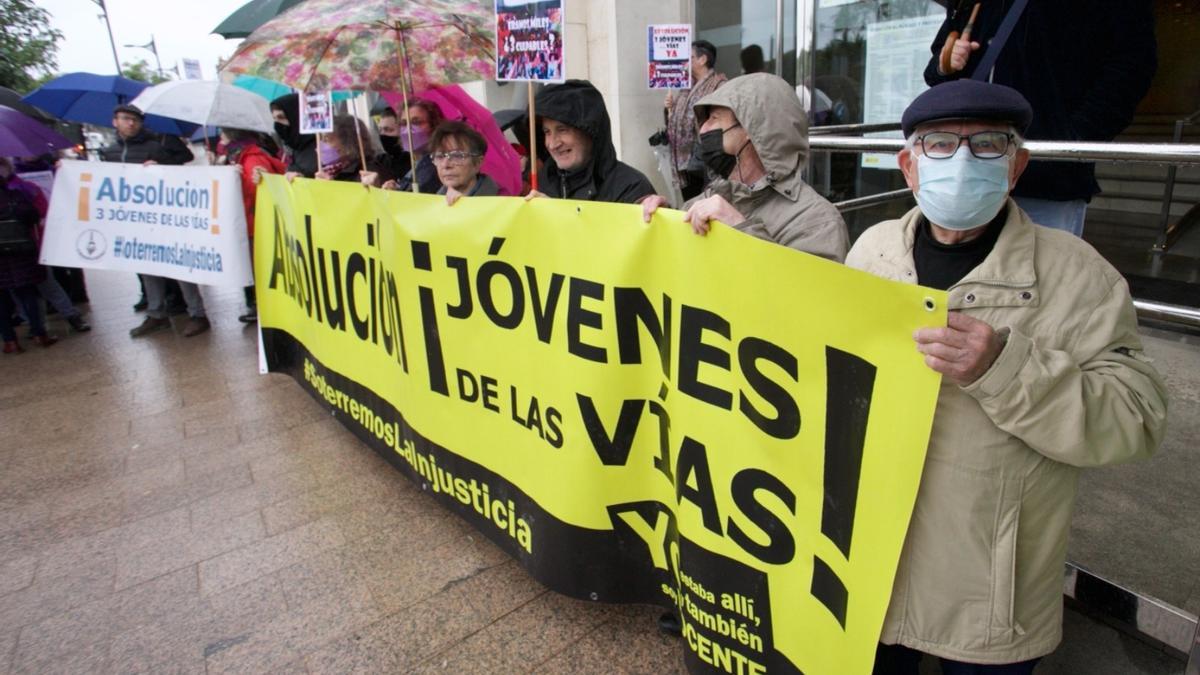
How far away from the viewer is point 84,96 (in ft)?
26.8

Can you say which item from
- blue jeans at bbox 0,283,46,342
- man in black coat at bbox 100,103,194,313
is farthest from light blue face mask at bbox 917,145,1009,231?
blue jeans at bbox 0,283,46,342

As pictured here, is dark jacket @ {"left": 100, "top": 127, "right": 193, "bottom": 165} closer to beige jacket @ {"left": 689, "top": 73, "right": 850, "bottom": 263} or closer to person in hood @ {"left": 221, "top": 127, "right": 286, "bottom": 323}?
person in hood @ {"left": 221, "top": 127, "right": 286, "bottom": 323}

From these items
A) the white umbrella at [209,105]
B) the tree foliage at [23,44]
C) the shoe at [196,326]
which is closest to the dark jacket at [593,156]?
the white umbrella at [209,105]

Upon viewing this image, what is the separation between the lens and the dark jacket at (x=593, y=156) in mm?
2906

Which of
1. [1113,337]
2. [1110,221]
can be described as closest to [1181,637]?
[1113,337]

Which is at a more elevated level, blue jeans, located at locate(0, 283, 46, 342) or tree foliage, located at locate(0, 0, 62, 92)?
tree foliage, located at locate(0, 0, 62, 92)

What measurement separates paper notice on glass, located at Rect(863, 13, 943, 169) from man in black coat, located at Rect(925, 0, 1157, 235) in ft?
11.1

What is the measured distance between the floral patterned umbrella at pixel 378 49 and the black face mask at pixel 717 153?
5.78ft

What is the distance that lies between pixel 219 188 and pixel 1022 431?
5.33 metres

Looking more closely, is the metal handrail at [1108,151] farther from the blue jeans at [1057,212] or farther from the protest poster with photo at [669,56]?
the protest poster with photo at [669,56]

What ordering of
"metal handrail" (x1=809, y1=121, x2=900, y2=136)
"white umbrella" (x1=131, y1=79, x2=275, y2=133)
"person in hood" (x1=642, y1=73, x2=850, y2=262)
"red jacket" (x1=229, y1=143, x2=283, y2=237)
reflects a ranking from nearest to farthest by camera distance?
"person in hood" (x1=642, y1=73, x2=850, y2=262) < "metal handrail" (x1=809, y1=121, x2=900, y2=136) < "red jacket" (x1=229, y1=143, x2=283, y2=237) < "white umbrella" (x1=131, y1=79, x2=275, y2=133)

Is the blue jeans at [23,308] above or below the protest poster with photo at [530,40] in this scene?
below

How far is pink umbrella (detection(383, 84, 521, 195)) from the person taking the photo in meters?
4.12

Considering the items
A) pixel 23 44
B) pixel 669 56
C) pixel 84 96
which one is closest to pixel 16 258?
pixel 84 96
